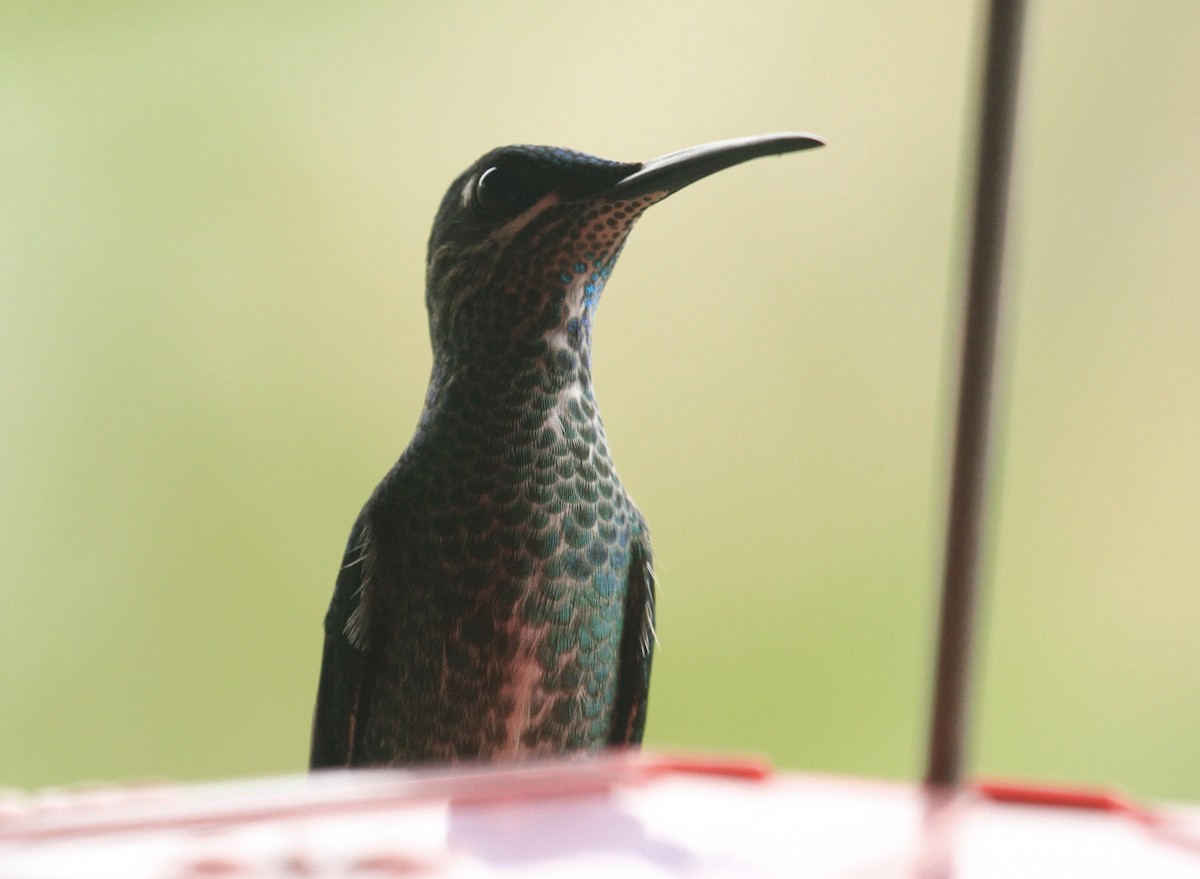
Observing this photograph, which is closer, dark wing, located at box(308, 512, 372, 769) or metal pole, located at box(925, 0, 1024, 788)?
metal pole, located at box(925, 0, 1024, 788)

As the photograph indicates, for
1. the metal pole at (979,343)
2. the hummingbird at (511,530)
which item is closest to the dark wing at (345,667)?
the hummingbird at (511,530)

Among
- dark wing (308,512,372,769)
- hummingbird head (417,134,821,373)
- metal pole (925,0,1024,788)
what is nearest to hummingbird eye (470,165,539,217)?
hummingbird head (417,134,821,373)

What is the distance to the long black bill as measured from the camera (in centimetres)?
92

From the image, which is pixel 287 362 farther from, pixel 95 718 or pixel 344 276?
pixel 95 718

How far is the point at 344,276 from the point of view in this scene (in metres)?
1.37

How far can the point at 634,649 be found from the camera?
3.28ft

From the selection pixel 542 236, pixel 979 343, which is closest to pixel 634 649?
pixel 542 236

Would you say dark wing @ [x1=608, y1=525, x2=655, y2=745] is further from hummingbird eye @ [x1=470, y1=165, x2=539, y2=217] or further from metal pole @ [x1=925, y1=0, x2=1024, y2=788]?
metal pole @ [x1=925, y1=0, x2=1024, y2=788]

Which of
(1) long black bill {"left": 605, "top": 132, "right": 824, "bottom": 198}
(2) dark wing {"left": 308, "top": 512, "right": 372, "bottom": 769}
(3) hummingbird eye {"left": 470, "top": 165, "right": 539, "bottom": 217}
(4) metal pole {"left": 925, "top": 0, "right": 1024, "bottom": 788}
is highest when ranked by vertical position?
(1) long black bill {"left": 605, "top": 132, "right": 824, "bottom": 198}

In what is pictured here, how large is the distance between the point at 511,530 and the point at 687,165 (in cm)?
34

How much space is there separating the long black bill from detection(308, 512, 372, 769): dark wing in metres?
0.38

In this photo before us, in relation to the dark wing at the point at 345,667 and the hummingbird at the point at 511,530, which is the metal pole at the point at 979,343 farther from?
the dark wing at the point at 345,667

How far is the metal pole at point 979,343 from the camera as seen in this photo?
1.47 feet

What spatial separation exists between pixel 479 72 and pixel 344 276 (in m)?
0.30
